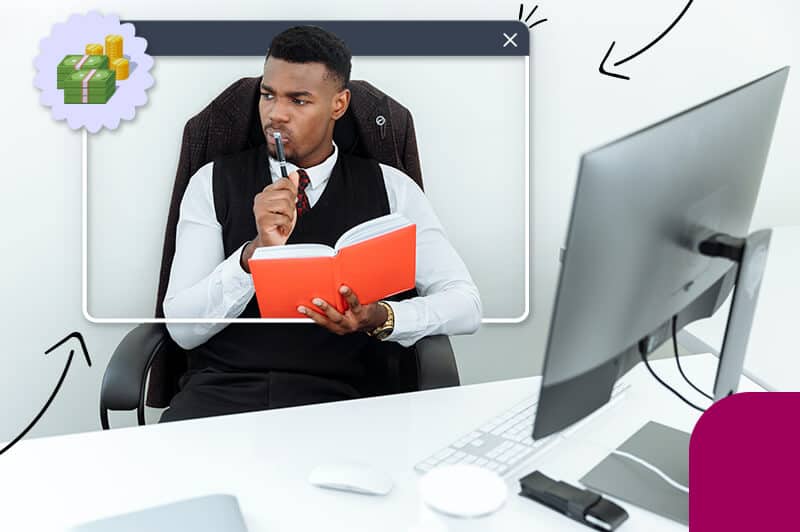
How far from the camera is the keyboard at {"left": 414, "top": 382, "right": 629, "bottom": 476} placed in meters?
1.40

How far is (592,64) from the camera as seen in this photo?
90.4 inches

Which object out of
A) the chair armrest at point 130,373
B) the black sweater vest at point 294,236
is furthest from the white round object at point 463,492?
the black sweater vest at point 294,236

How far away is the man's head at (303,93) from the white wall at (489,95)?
0.30 ft

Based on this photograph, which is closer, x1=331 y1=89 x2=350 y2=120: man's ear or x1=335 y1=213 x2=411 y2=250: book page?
x1=335 y1=213 x2=411 y2=250: book page

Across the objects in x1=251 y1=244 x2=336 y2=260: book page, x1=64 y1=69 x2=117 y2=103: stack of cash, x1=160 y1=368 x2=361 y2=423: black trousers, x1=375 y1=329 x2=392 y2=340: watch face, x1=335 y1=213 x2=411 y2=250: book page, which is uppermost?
x1=64 y1=69 x2=117 y2=103: stack of cash

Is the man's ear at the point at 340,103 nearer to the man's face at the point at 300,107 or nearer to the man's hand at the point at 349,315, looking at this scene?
the man's face at the point at 300,107

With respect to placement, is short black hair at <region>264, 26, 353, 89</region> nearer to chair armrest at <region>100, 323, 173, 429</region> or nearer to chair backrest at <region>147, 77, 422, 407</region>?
chair backrest at <region>147, 77, 422, 407</region>

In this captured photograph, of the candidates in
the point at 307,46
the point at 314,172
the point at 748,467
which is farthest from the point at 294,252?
the point at 748,467

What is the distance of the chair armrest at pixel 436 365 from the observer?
1.79 metres

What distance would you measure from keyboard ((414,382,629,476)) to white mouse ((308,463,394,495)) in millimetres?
84

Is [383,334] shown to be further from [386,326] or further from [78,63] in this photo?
[78,63]

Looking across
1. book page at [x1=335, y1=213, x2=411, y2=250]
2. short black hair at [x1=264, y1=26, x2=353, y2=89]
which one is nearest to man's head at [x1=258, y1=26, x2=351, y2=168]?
short black hair at [x1=264, y1=26, x2=353, y2=89]

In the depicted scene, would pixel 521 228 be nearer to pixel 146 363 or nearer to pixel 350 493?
pixel 146 363

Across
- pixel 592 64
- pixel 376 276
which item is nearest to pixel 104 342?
pixel 376 276
